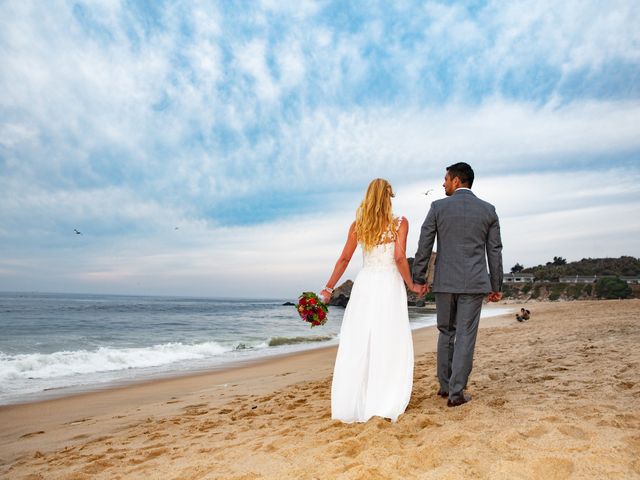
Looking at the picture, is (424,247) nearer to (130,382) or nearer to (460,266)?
(460,266)

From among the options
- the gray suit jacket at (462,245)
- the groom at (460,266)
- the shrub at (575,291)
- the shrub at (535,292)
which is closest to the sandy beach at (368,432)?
the groom at (460,266)

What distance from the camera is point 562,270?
101 metres

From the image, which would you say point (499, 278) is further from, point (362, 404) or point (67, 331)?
point (67, 331)

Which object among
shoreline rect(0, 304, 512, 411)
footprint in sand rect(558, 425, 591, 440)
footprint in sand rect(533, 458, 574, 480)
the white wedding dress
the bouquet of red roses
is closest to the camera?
footprint in sand rect(533, 458, 574, 480)

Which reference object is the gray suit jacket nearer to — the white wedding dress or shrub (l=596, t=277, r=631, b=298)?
the white wedding dress

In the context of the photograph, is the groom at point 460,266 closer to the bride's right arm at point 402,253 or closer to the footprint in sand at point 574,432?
the bride's right arm at point 402,253

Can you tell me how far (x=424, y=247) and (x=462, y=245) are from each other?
14.2 inches

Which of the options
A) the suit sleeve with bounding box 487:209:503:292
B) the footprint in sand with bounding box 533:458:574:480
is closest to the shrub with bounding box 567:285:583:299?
the suit sleeve with bounding box 487:209:503:292

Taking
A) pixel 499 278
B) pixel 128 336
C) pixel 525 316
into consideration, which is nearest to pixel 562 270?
pixel 525 316

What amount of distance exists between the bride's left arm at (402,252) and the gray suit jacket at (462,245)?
0.47ft

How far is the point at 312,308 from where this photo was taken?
4922 millimetres

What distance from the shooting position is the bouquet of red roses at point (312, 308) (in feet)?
16.0

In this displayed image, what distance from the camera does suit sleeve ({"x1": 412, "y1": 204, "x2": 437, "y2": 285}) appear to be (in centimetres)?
448

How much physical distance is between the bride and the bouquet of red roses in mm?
551
